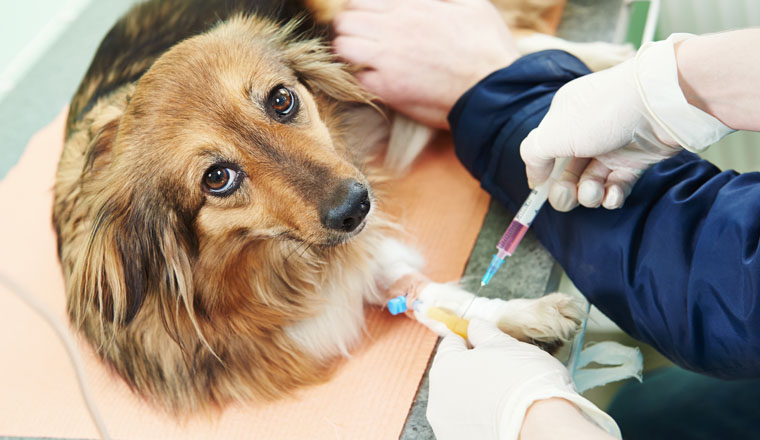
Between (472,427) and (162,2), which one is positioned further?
(162,2)

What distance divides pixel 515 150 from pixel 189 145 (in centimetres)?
65

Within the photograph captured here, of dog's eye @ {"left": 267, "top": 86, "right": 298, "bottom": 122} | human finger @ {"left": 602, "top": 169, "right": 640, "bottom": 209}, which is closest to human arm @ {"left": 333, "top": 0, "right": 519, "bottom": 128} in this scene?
dog's eye @ {"left": 267, "top": 86, "right": 298, "bottom": 122}

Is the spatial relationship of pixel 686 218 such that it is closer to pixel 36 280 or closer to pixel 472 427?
pixel 472 427

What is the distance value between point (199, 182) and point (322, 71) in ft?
1.43

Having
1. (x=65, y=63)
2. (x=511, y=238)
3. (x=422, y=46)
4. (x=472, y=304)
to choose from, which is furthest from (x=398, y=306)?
(x=65, y=63)

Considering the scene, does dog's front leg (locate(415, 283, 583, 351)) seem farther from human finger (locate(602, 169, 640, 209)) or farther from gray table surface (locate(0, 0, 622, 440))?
gray table surface (locate(0, 0, 622, 440))

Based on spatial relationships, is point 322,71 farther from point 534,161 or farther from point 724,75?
point 724,75

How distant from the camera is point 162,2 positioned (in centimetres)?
144

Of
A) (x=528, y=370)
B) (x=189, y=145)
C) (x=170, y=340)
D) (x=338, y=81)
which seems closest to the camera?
Answer: (x=528, y=370)

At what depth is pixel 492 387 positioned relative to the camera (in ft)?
3.03

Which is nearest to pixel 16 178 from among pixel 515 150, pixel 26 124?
pixel 26 124

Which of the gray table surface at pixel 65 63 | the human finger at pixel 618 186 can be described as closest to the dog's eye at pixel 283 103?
the human finger at pixel 618 186

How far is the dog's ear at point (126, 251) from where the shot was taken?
1062mm

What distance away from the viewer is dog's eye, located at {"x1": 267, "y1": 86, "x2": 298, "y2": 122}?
1.14 m
